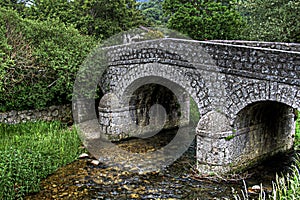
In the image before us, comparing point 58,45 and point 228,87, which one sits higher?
point 58,45

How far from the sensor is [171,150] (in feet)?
42.9

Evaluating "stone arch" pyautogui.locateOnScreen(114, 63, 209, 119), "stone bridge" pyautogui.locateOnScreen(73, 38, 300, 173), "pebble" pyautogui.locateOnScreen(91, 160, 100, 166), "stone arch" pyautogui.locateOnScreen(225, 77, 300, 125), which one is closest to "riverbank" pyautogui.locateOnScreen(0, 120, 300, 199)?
"pebble" pyautogui.locateOnScreen(91, 160, 100, 166)

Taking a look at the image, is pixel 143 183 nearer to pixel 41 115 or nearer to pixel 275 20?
pixel 41 115

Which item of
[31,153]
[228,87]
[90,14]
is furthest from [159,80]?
[90,14]

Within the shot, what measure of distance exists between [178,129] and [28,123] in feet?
22.3

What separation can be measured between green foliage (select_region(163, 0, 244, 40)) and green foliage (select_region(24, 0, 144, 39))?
132 inches

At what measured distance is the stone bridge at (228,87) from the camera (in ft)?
28.5

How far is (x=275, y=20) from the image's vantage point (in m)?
17.6

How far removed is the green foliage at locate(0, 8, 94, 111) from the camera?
43.5 ft

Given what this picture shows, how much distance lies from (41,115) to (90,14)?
345 inches

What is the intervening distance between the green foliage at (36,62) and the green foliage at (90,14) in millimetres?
4985

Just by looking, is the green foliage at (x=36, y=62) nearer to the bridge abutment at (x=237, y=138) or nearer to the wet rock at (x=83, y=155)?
the wet rock at (x=83, y=155)

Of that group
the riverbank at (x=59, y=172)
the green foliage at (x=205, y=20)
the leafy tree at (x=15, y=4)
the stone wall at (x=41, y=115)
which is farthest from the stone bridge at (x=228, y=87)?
the leafy tree at (x=15, y=4)

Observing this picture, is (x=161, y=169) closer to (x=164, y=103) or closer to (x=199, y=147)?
(x=199, y=147)
